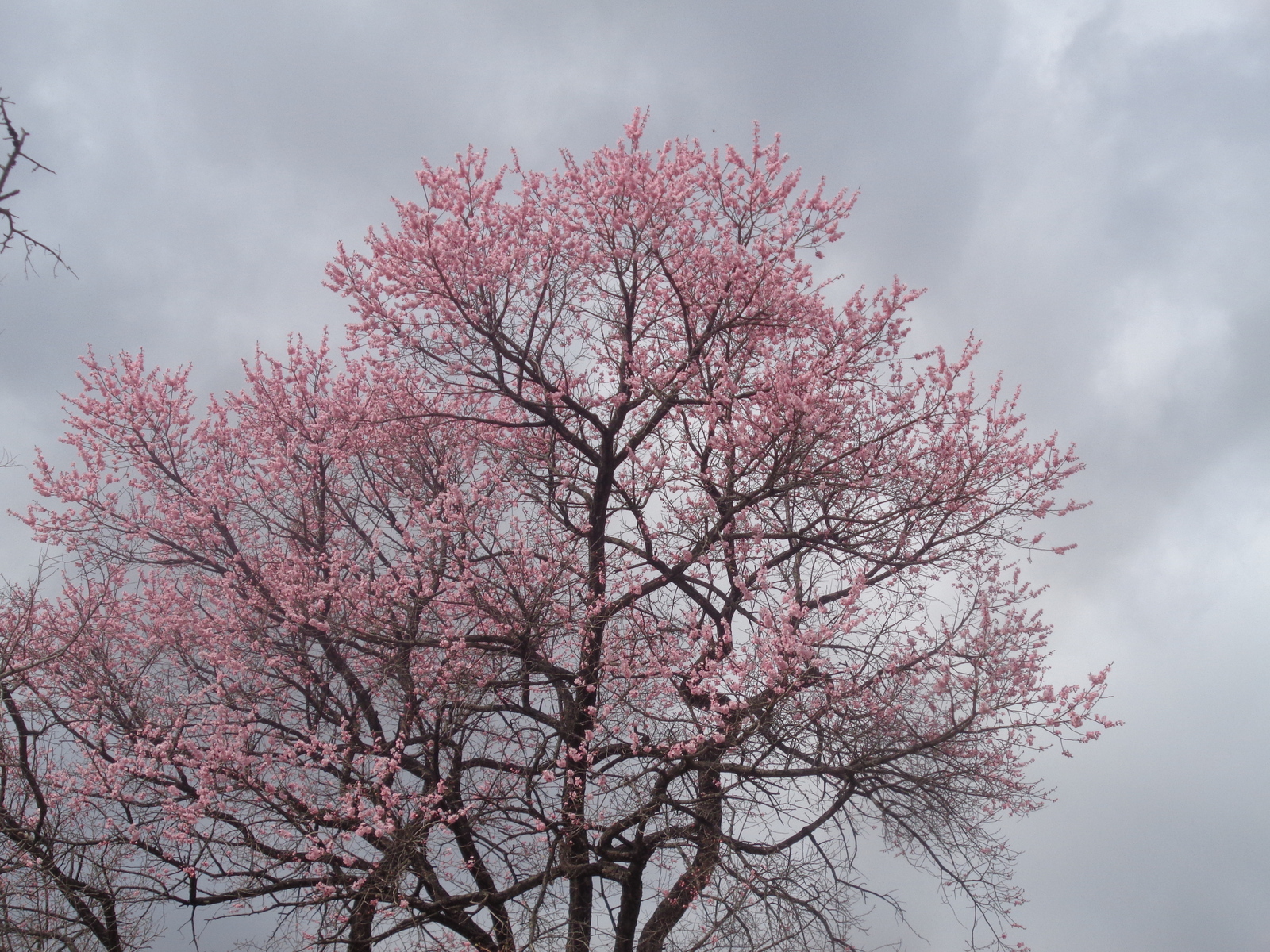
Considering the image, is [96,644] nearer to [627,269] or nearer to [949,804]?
[627,269]

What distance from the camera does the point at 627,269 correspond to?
10094 mm

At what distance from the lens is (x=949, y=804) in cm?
851

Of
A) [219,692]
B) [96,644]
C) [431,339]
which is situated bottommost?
[219,692]

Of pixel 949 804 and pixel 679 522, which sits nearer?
pixel 949 804

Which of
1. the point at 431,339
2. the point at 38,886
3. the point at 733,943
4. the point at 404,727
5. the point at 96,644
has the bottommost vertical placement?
the point at 733,943

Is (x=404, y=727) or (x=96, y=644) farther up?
(x=96, y=644)

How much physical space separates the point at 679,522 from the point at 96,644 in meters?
7.36

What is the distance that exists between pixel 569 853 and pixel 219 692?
14.5 feet

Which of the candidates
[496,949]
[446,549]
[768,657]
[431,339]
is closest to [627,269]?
[431,339]

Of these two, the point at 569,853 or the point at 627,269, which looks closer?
the point at 569,853

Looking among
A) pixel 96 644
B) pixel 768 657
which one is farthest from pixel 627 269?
pixel 96 644

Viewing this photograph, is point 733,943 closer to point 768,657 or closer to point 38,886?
point 768,657

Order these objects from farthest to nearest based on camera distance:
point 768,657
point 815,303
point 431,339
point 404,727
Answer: point 815,303 → point 431,339 → point 404,727 → point 768,657

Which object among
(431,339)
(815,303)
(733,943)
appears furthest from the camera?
(815,303)
